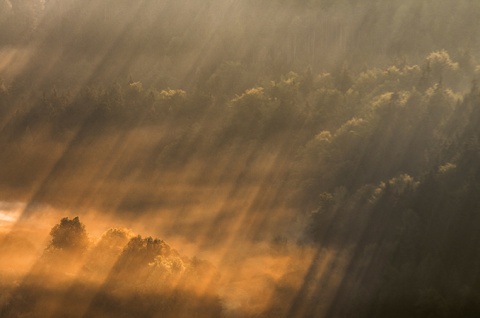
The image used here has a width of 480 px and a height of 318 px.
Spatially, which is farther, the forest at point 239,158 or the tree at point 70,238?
the tree at point 70,238

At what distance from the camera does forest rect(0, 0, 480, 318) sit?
176 feet

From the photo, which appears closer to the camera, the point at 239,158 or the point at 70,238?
the point at 70,238

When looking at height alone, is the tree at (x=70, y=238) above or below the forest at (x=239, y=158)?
below

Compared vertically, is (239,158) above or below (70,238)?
above

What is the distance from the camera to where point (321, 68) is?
100 m

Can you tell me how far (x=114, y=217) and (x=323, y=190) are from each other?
2035 cm

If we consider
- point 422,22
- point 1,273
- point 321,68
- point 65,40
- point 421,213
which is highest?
point 422,22

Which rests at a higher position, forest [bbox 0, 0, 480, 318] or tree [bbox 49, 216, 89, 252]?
forest [bbox 0, 0, 480, 318]

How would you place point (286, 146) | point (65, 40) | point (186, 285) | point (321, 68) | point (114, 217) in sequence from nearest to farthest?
point (186, 285), point (114, 217), point (286, 146), point (321, 68), point (65, 40)

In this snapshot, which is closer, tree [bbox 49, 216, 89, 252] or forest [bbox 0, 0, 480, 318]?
forest [bbox 0, 0, 480, 318]

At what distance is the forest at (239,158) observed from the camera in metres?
53.7

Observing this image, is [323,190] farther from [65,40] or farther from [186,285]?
[65,40]

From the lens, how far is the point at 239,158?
7506 cm

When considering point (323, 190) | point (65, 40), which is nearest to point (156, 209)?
point (323, 190)
